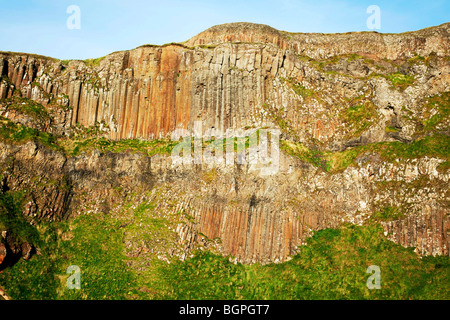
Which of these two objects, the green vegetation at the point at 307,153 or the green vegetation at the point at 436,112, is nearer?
the green vegetation at the point at 436,112

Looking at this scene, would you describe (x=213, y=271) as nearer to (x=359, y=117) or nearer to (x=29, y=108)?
(x=359, y=117)

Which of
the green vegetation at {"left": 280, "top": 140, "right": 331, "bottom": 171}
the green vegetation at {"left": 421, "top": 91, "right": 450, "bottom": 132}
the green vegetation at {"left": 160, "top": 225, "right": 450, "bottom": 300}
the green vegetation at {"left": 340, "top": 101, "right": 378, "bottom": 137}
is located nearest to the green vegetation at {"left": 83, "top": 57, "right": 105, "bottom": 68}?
the green vegetation at {"left": 280, "top": 140, "right": 331, "bottom": 171}

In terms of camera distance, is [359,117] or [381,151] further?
[359,117]

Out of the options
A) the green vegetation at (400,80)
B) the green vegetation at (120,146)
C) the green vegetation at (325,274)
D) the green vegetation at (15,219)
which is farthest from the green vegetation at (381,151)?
the green vegetation at (15,219)

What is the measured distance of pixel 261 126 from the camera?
3916cm

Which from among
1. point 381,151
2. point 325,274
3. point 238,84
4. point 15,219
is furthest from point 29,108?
point 381,151

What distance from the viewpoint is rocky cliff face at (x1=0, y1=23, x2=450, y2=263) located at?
3288cm

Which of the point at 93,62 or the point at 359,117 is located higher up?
the point at 93,62

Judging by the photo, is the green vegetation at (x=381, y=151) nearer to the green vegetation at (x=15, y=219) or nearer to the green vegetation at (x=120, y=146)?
the green vegetation at (x=120, y=146)

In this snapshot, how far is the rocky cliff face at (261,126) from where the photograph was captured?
32875 millimetres

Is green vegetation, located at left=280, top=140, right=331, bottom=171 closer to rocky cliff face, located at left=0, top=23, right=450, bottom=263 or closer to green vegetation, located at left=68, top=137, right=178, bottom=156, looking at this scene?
rocky cliff face, located at left=0, top=23, right=450, bottom=263
